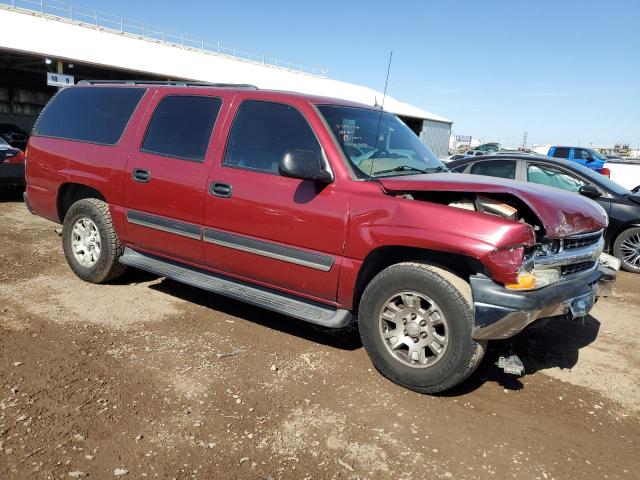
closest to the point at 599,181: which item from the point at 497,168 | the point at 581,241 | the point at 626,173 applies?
the point at 497,168

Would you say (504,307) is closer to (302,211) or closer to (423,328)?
(423,328)

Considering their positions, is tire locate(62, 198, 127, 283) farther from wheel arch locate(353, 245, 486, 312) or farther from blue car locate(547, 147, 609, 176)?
blue car locate(547, 147, 609, 176)

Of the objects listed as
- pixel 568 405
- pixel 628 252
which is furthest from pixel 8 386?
pixel 628 252

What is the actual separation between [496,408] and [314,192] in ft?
6.06

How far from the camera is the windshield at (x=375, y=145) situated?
3.73 metres

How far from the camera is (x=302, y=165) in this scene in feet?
11.2

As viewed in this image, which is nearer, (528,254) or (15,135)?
(528,254)

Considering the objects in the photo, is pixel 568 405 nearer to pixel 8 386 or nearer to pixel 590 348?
pixel 590 348

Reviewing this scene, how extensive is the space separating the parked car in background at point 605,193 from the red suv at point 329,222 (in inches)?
139

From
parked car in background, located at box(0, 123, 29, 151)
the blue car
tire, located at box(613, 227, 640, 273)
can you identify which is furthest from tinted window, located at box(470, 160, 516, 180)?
the blue car

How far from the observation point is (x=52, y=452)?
2.51m

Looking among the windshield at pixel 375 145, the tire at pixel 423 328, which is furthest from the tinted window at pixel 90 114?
→ the tire at pixel 423 328

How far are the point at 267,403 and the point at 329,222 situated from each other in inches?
49.1

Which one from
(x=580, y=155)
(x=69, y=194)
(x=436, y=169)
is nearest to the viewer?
(x=436, y=169)
